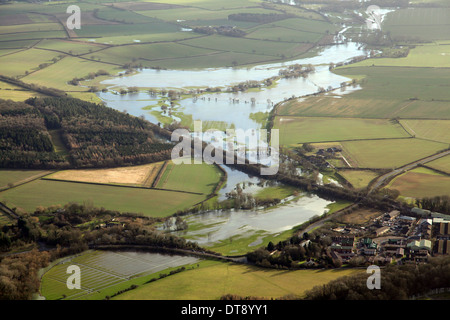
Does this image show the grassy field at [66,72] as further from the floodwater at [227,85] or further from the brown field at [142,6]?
the brown field at [142,6]

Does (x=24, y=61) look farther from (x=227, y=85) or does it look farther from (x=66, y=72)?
(x=227, y=85)

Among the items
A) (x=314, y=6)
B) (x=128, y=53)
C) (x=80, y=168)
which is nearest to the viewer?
(x=80, y=168)

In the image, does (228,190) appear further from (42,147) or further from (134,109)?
(134,109)

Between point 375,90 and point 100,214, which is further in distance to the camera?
point 375,90

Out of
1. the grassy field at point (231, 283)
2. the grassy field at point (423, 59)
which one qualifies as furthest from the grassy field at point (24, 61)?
the grassy field at point (231, 283)

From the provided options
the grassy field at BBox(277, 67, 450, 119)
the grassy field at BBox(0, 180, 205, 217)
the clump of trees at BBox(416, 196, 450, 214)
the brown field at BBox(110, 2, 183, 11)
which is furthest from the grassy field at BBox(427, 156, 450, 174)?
the brown field at BBox(110, 2, 183, 11)

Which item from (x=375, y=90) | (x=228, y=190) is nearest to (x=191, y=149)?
(x=228, y=190)
